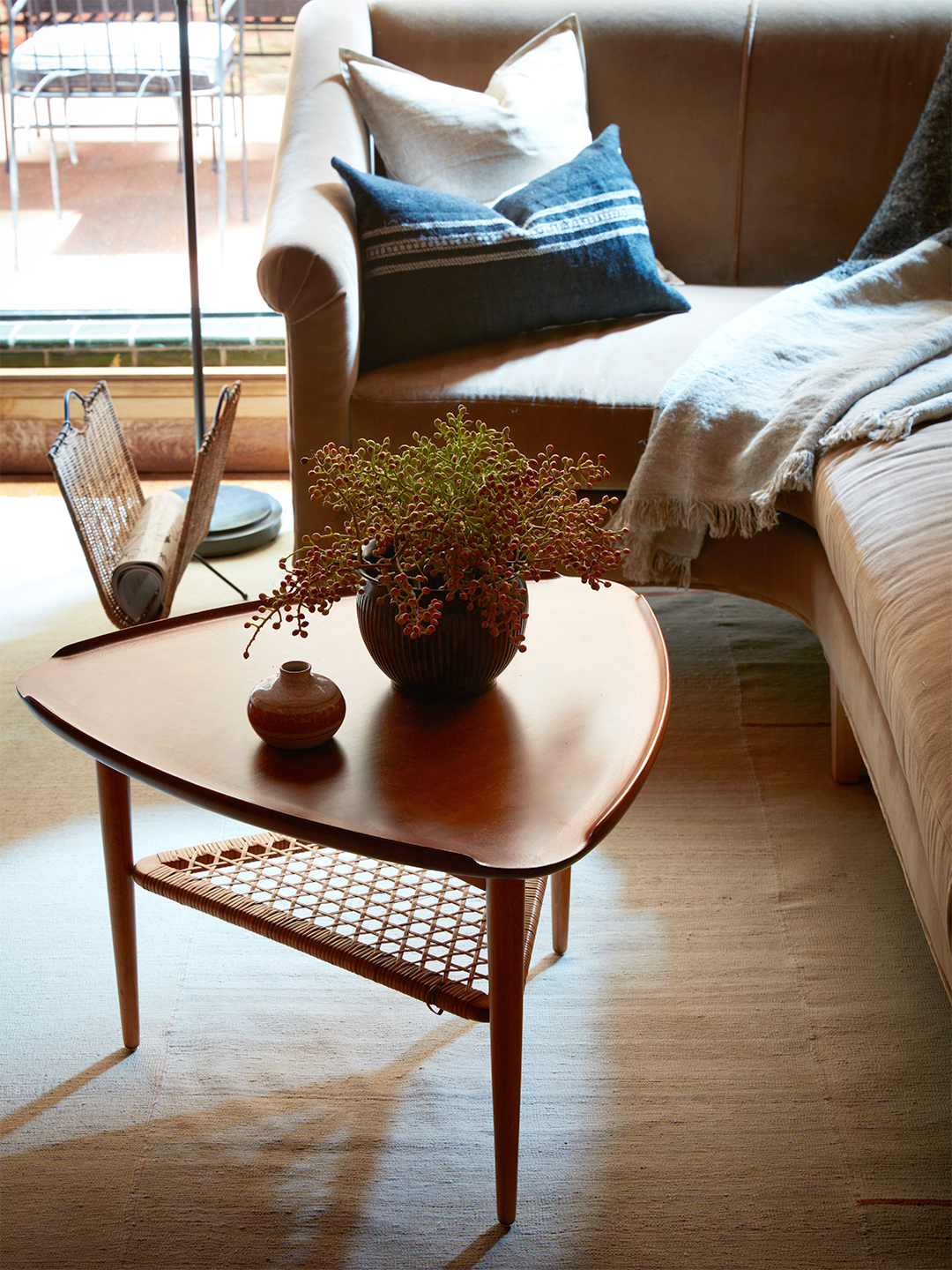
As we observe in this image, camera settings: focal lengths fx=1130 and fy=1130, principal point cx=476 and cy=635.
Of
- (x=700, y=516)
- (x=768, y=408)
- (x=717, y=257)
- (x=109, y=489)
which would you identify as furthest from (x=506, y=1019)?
(x=717, y=257)

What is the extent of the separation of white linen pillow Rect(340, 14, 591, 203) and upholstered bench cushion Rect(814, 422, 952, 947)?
0.94m

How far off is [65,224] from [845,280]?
213cm

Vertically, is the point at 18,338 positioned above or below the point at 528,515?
below

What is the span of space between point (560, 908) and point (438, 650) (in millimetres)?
459

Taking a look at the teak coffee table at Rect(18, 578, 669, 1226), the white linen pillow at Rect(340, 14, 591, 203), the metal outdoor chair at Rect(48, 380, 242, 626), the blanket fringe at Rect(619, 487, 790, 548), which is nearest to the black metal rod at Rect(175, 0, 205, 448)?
the white linen pillow at Rect(340, 14, 591, 203)

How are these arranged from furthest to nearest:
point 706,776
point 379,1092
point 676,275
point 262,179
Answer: point 262,179, point 676,275, point 706,776, point 379,1092

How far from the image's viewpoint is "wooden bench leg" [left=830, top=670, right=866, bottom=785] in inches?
66.3

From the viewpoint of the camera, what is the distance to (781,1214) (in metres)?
1.08

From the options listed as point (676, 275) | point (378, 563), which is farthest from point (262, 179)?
point (378, 563)

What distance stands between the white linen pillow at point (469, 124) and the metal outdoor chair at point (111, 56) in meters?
0.82

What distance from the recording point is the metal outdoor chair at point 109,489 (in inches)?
66.1

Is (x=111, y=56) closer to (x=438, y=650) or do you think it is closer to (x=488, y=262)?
(x=488, y=262)

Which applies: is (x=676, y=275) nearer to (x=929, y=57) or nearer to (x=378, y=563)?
(x=929, y=57)

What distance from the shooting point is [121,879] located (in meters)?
1.19
